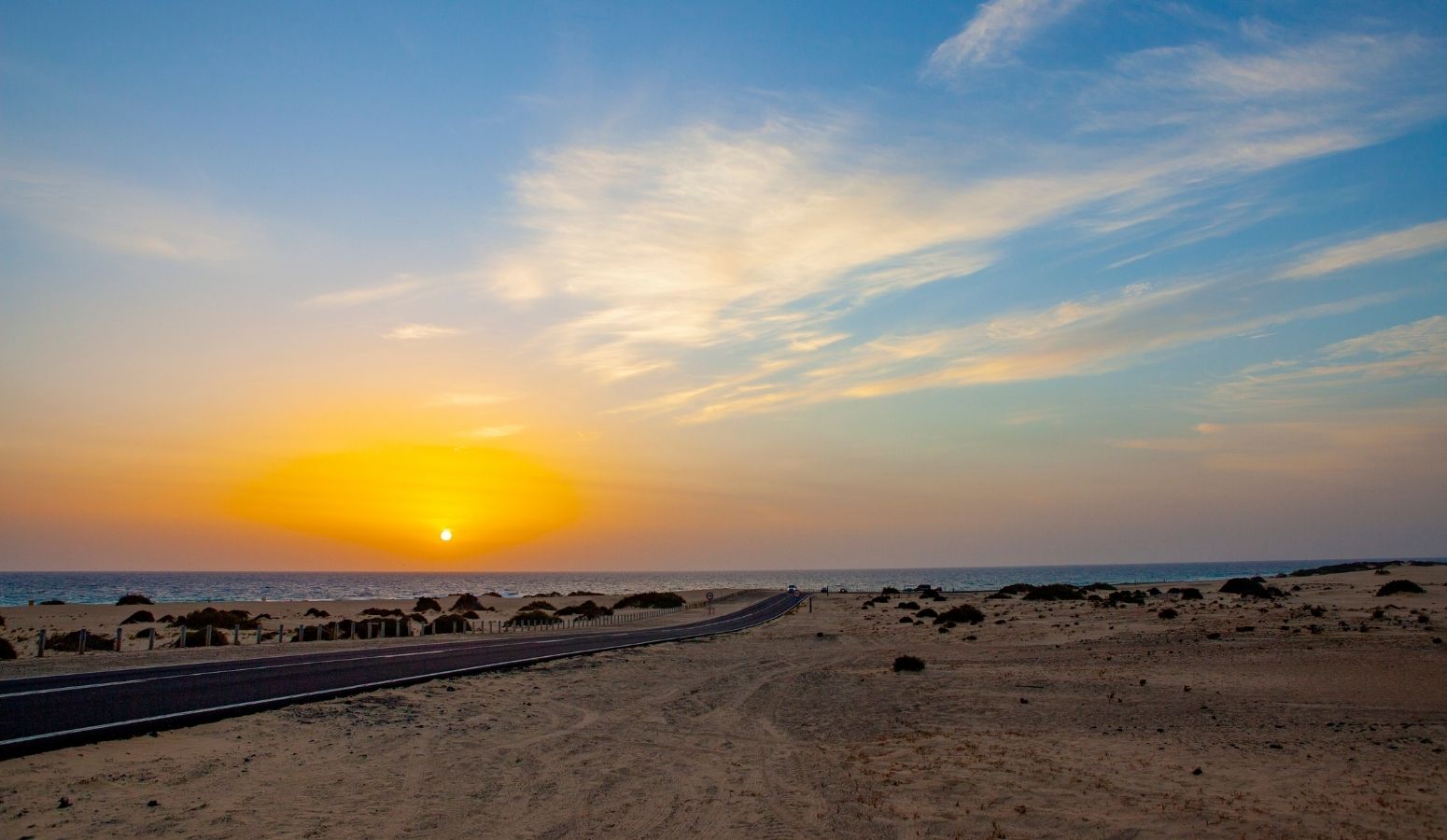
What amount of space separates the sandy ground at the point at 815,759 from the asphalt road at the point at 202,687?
0.89m

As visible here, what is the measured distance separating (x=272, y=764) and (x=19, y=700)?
730cm

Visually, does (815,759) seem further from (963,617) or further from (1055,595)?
(1055,595)

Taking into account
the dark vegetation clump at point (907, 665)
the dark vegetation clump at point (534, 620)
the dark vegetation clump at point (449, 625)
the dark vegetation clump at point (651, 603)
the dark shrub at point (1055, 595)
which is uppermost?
the dark vegetation clump at point (907, 665)

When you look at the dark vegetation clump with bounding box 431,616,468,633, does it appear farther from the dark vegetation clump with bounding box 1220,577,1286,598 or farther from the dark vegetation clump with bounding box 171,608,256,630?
the dark vegetation clump with bounding box 1220,577,1286,598

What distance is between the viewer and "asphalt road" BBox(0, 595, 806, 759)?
1389 centimetres

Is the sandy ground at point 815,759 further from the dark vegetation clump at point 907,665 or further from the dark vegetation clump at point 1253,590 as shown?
the dark vegetation clump at point 1253,590

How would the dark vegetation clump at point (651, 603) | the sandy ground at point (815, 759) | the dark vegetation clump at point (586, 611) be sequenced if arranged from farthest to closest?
the dark vegetation clump at point (651, 603)
the dark vegetation clump at point (586, 611)
the sandy ground at point (815, 759)

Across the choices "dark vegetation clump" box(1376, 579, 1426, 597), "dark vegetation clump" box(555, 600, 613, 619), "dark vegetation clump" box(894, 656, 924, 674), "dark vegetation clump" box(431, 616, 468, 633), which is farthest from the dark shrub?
"dark vegetation clump" box(431, 616, 468, 633)

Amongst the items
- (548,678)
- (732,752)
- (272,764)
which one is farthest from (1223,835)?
(548,678)

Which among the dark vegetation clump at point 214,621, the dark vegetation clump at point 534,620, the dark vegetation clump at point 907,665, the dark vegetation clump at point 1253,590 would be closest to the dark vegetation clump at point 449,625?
the dark vegetation clump at point 534,620

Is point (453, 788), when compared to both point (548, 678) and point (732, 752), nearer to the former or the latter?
point (732, 752)

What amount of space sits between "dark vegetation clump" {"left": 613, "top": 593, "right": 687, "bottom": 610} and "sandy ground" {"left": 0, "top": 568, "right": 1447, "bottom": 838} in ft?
212

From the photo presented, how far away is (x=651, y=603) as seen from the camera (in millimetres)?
95938

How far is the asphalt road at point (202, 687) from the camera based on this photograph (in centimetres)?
1389
